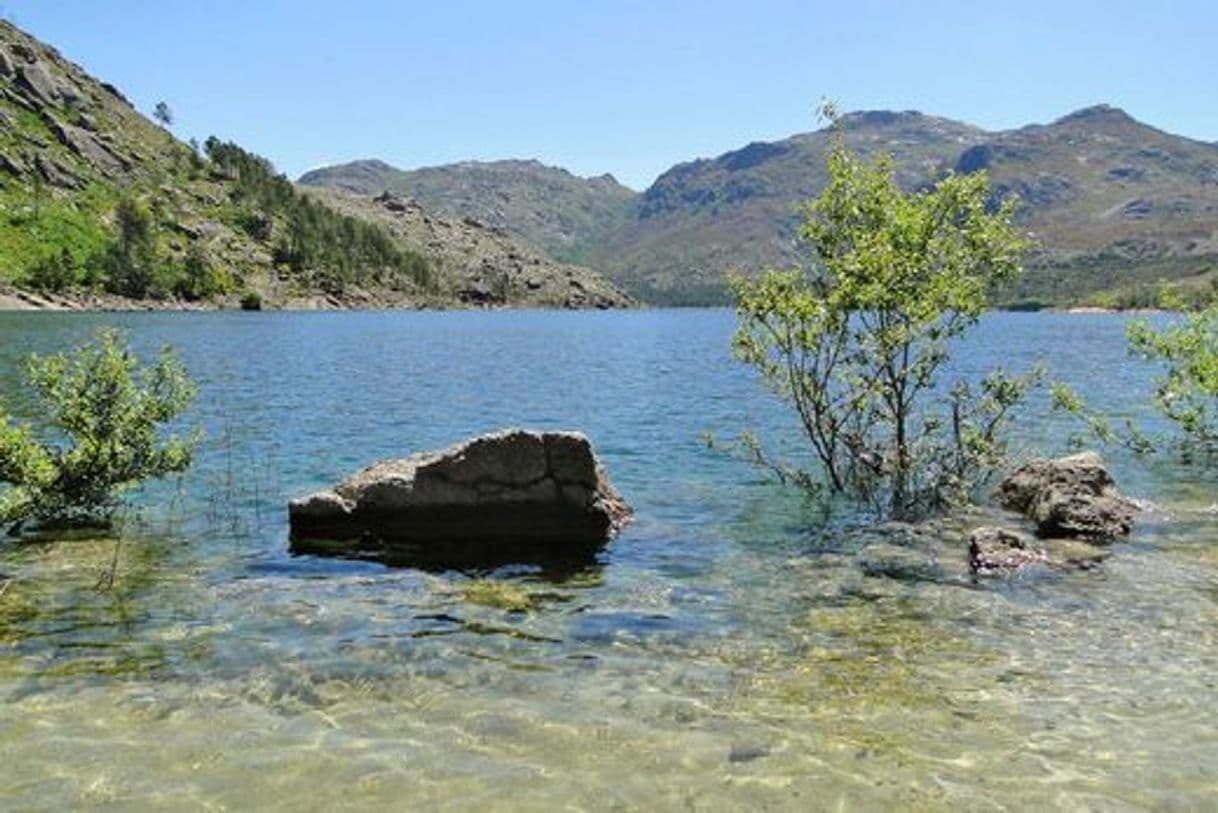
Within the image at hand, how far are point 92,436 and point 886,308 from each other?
20.9 m

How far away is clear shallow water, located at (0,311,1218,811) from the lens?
38.9 ft

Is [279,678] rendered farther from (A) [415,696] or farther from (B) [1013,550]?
(B) [1013,550]

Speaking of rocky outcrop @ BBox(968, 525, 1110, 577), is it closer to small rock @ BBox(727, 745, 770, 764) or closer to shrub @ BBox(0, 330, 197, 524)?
small rock @ BBox(727, 745, 770, 764)

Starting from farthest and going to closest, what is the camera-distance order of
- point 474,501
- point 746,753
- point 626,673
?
point 474,501 → point 626,673 → point 746,753

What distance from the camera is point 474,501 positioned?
1001 inches

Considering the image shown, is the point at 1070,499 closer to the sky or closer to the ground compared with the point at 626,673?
closer to the sky

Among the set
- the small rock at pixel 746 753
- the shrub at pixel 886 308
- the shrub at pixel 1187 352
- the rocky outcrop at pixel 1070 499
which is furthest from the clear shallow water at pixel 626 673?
the shrub at pixel 886 308

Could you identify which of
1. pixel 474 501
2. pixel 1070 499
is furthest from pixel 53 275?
pixel 1070 499

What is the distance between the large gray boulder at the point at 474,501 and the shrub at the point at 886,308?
22.4 ft

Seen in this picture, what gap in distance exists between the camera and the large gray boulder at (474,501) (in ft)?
82.8

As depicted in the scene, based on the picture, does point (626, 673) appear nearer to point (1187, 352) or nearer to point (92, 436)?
point (92, 436)

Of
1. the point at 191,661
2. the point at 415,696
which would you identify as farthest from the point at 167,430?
the point at 415,696

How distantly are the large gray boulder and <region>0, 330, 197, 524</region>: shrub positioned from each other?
406cm

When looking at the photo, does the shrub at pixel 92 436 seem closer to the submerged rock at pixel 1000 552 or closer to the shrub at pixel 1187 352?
the submerged rock at pixel 1000 552
